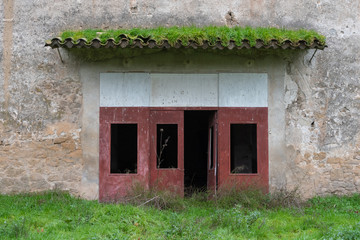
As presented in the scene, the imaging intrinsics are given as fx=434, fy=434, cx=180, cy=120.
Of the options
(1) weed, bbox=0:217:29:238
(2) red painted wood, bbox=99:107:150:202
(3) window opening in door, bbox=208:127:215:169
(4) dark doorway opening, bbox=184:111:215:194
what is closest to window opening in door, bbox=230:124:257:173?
(4) dark doorway opening, bbox=184:111:215:194

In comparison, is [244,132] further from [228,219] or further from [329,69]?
[228,219]

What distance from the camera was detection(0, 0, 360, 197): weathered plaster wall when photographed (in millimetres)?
8750

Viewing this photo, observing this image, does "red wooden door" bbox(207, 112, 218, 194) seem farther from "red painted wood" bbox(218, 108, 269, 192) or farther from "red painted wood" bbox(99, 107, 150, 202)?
"red painted wood" bbox(99, 107, 150, 202)

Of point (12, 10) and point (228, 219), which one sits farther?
point (12, 10)

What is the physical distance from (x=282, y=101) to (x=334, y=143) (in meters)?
1.37

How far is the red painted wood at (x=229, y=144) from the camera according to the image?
8766 mm

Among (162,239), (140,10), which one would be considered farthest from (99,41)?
(162,239)

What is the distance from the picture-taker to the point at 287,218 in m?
7.42

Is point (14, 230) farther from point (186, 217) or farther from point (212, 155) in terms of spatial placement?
point (212, 155)

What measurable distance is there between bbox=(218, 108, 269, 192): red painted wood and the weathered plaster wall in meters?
0.21

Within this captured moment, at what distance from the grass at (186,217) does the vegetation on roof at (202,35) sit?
2933 mm

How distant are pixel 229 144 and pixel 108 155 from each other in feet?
8.12

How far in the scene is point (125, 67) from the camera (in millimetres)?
8953

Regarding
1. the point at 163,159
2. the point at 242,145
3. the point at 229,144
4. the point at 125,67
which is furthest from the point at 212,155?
the point at 242,145
